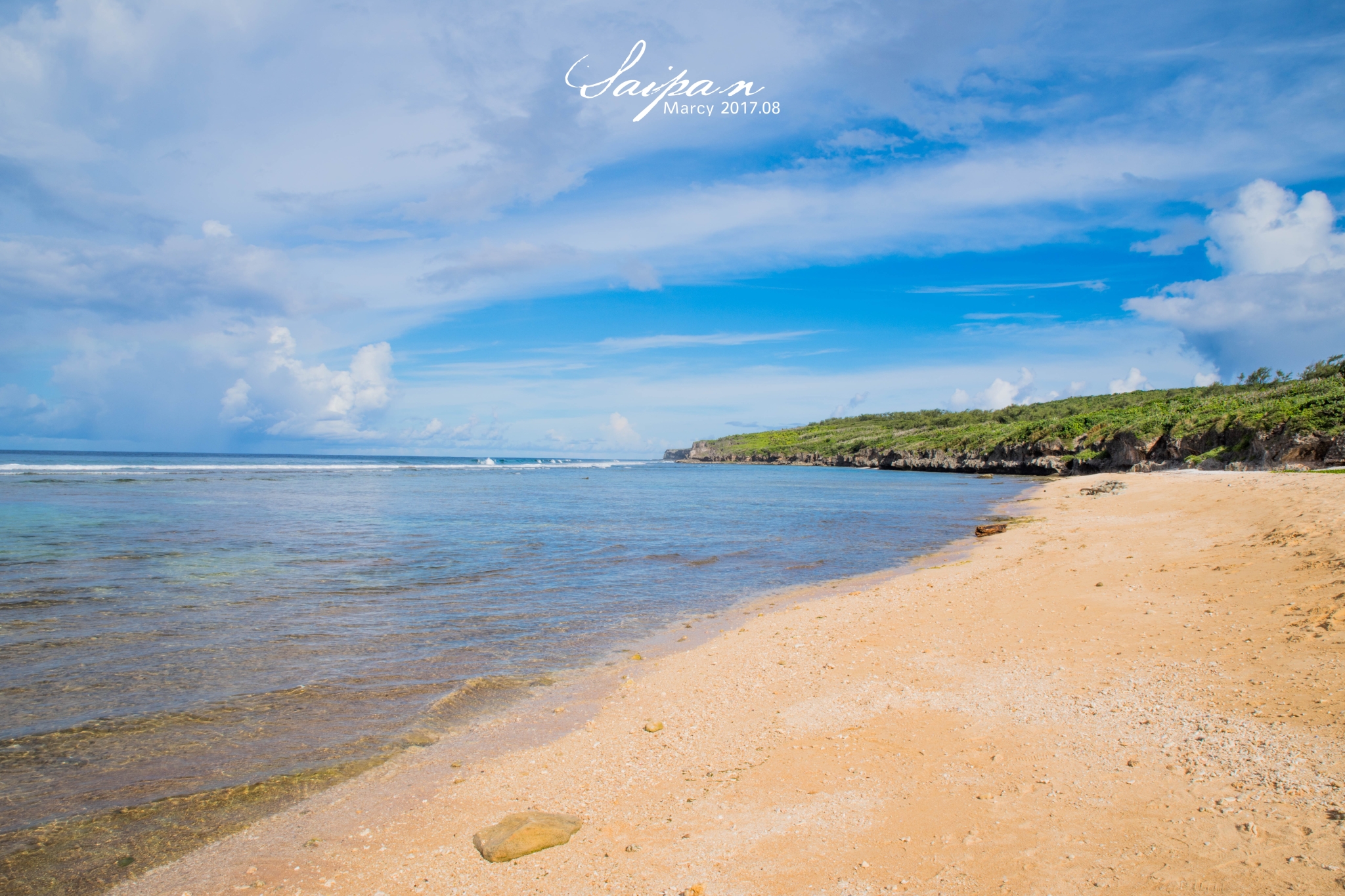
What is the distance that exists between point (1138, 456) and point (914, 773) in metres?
52.9

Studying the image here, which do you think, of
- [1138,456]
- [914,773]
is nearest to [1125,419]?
[1138,456]

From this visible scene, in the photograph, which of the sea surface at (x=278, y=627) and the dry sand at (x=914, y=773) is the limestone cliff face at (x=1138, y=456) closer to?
the sea surface at (x=278, y=627)

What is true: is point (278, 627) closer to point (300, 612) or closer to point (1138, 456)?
point (300, 612)

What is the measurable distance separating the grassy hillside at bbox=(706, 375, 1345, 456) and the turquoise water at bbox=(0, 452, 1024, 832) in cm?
1953

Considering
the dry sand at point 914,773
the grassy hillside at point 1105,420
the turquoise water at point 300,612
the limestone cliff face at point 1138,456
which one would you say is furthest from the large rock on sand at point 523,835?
the grassy hillside at point 1105,420

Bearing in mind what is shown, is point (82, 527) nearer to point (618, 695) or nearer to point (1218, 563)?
point (618, 695)

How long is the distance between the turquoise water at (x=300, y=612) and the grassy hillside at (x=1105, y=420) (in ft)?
64.1

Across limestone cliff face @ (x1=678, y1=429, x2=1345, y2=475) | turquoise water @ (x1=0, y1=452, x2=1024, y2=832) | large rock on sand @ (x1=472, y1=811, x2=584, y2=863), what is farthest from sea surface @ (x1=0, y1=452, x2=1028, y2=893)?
limestone cliff face @ (x1=678, y1=429, x2=1345, y2=475)

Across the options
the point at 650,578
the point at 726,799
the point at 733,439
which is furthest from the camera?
the point at 733,439

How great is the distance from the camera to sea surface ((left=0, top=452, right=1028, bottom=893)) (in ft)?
17.5

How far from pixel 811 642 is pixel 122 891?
290 inches

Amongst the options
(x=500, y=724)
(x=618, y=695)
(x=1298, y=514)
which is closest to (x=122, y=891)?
(x=500, y=724)

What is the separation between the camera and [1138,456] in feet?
152

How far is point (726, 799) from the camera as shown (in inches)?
188
